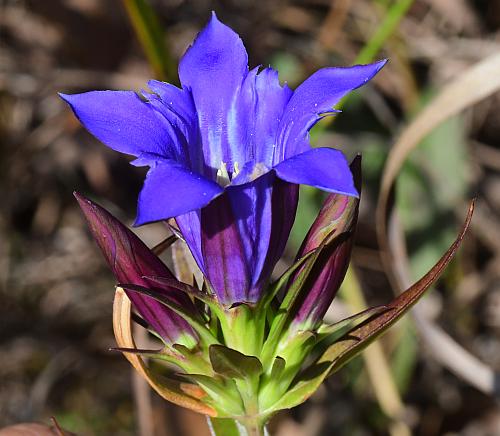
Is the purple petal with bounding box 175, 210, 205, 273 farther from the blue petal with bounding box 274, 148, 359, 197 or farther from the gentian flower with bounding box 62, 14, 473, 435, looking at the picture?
the blue petal with bounding box 274, 148, 359, 197

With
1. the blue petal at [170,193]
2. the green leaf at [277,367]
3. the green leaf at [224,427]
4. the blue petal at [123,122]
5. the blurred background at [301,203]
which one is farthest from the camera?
the blurred background at [301,203]

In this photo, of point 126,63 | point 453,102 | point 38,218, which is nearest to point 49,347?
point 38,218

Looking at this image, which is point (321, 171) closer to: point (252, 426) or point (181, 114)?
point (181, 114)

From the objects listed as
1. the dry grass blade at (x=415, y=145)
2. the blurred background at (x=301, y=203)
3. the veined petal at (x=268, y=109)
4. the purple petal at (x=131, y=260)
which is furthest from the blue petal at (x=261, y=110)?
the blurred background at (x=301, y=203)

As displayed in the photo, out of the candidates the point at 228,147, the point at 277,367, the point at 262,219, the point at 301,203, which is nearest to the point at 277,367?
the point at 277,367

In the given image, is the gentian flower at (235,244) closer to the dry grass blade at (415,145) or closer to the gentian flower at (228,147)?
the gentian flower at (228,147)

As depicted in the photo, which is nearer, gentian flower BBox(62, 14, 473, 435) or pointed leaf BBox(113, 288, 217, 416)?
gentian flower BBox(62, 14, 473, 435)

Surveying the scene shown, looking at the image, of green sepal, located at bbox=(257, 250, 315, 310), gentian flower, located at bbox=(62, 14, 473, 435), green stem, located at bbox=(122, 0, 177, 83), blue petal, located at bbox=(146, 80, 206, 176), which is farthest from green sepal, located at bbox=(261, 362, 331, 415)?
green stem, located at bbox=(122, 0, 177, 83)
